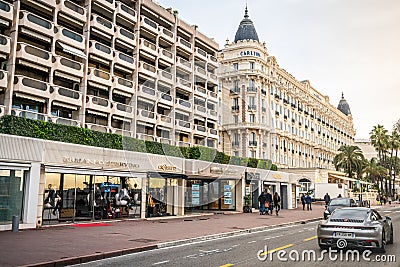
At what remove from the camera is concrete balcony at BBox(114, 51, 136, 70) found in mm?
39569

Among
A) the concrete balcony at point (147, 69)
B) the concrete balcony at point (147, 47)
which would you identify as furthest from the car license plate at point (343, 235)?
the concrete balcony at point (147, 47)

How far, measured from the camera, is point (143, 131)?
44.0 metres

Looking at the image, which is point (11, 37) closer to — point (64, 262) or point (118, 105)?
point (118, 105)

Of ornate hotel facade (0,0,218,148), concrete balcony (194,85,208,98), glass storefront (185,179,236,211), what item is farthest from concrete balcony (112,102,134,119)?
concrete balcony (194,85,208,98)

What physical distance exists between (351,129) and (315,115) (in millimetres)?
38621

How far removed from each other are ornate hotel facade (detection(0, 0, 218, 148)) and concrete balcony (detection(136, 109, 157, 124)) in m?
0.12

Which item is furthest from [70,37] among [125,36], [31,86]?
[125,36]

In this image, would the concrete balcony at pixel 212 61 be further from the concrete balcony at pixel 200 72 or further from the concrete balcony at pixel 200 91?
the concrete balcony at pixel 200 91

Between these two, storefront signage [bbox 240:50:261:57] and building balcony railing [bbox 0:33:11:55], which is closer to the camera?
building balcony railing [bbox 0:33:11:55]

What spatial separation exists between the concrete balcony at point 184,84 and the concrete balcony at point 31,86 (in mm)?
19978

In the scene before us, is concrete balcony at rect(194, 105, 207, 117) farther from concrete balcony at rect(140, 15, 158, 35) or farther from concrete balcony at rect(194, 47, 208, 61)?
concrete balcony at rect(140, 15, 158, 35)

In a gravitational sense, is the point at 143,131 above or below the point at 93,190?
above

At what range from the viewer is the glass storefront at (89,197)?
21125 millimetres

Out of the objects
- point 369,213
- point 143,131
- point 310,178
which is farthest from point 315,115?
point 369,213
